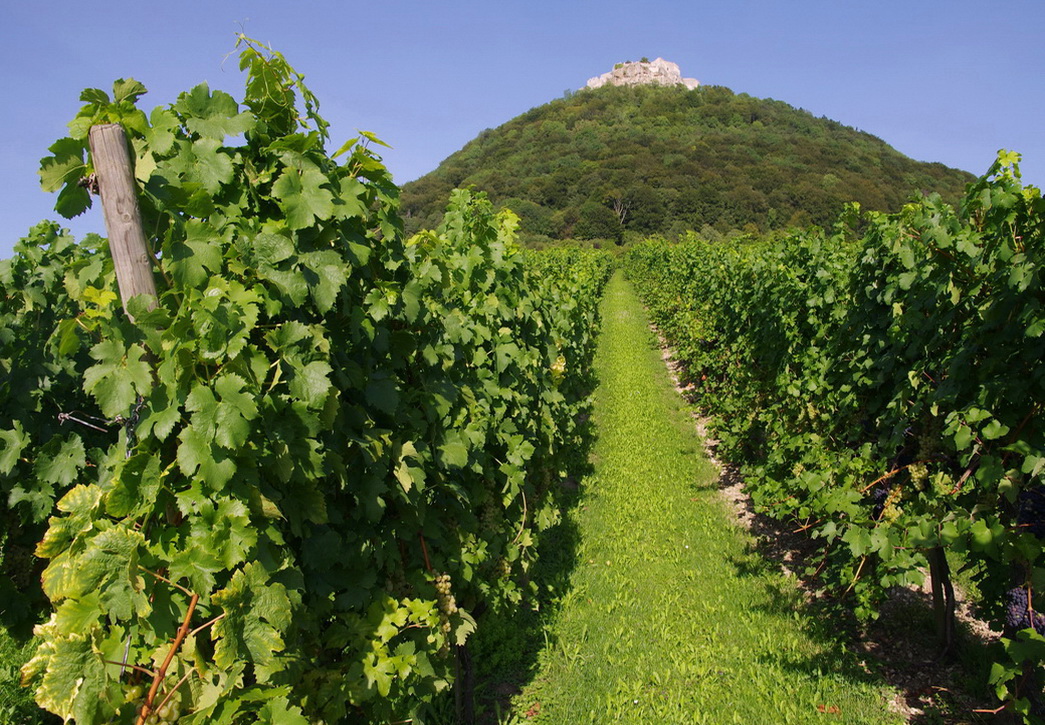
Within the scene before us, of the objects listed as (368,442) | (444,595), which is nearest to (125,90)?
(368,442)

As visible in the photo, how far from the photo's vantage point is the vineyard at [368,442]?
161 cm

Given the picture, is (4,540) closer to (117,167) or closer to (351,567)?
(351,567)

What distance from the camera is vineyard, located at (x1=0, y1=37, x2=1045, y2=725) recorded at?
1610mm

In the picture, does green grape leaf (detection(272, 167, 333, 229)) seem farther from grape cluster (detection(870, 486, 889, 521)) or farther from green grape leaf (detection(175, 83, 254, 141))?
grape cluster (detection(870, 486, 889, 521))

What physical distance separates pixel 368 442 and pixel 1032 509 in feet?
10.5

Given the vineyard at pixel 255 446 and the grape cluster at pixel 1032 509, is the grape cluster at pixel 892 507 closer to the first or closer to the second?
the grape cluster at pixel 1032 509

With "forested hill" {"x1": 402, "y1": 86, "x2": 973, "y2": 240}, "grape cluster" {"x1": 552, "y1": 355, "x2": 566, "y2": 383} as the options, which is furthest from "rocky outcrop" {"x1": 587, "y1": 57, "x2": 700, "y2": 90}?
"grape cluster" {"x1": 552, "y1": 355, "x2": 566, "y2": 383}

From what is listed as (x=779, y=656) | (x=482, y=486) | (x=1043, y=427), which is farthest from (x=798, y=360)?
(x=482, y=486)

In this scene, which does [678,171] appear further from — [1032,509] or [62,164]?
[62,164]

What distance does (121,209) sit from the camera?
166 centimetres

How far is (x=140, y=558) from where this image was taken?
159 cm

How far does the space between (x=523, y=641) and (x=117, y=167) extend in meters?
3.79

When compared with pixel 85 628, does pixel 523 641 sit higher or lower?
lower

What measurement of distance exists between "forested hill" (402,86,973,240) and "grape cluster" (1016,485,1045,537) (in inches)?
2031
